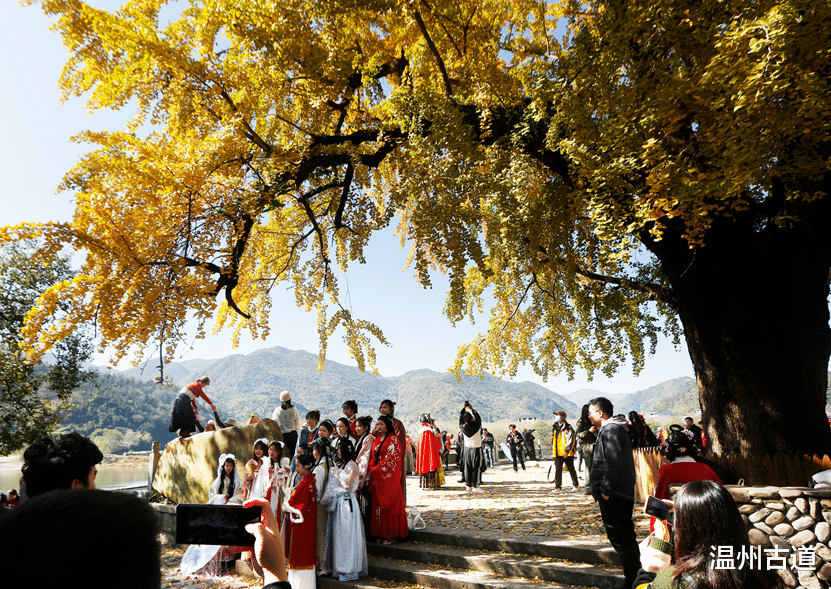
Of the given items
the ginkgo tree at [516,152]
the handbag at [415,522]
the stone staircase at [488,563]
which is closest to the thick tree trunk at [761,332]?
the ginkgo tree at [516,152]

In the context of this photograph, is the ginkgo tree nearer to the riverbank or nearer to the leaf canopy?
the leaf canopy

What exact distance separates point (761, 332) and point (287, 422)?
809 centimetres

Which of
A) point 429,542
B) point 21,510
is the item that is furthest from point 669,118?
point 429,542

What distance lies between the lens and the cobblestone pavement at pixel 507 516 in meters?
6.19

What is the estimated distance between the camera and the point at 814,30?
3.62 m

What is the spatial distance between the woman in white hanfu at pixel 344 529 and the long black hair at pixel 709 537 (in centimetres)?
480

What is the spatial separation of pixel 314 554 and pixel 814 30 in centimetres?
731

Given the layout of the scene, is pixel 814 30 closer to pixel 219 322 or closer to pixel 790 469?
pixel 790 469

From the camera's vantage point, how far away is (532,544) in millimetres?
5469

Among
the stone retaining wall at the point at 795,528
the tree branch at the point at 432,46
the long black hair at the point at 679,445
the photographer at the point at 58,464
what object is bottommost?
the stone retaining wall at the point at 795,528

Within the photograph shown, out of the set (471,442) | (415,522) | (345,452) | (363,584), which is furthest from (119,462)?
(363,584)

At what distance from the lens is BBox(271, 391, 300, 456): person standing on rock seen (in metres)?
9.00

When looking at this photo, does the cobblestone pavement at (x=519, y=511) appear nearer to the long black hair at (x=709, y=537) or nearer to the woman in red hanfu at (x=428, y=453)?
the woman in red hanfu at (x=428, y=453)

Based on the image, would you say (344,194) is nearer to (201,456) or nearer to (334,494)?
(334,494)
